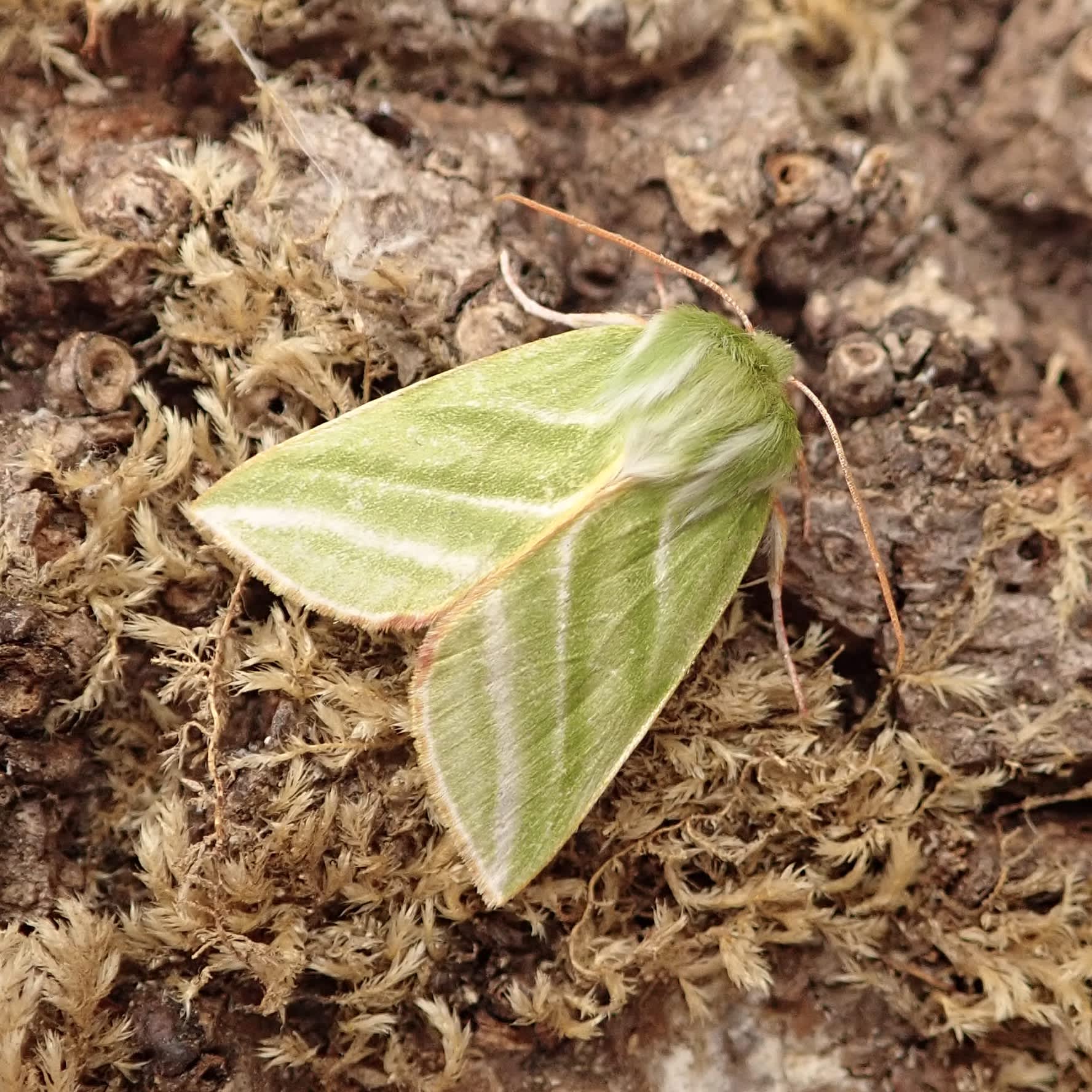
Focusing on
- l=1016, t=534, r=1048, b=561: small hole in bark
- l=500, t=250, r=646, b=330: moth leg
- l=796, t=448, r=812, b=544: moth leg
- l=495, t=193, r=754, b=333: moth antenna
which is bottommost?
l=796, t=448, r=812, b=544: moth leg

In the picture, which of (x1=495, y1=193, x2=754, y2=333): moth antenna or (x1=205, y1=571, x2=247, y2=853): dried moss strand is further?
(x1=495, y1=193, x2=754, y2=333): moth antenna

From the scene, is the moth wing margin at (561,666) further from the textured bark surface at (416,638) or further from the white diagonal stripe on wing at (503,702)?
the textured bark surface at (416,638)

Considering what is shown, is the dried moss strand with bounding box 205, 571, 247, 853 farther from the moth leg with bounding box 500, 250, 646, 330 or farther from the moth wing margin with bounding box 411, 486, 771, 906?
the moth leg with bounding box 500, 250, 646, 330

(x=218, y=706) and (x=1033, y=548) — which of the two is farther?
(x=1033, y=548)

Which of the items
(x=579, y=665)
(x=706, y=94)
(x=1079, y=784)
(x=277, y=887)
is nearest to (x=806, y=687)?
(x=579, y=665)

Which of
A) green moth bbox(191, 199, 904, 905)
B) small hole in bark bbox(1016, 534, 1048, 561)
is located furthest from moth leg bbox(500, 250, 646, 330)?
small hole in bark bbox(1016, 534, 1048, 561)

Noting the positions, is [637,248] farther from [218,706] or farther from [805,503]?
[218,706]

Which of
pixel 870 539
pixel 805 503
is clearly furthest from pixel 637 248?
pixel 870 539
